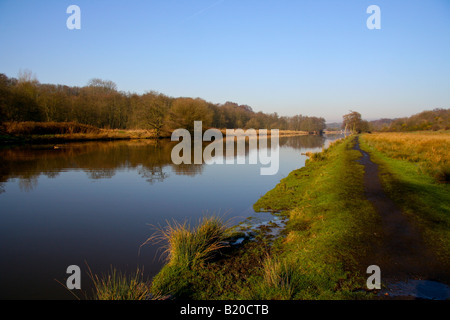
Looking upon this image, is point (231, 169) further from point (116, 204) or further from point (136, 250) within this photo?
point (136, 250)

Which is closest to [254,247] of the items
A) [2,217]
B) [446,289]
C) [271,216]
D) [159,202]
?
[271,216]

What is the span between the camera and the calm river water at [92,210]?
5.23 meters

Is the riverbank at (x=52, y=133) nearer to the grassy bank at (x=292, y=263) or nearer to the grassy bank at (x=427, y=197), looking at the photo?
the grassy bank at (x=292, y=263)

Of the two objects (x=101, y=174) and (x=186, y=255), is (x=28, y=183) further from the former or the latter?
(x=186, y=255)

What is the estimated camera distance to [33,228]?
7.26m

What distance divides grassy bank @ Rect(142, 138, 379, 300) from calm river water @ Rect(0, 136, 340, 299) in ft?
3.09

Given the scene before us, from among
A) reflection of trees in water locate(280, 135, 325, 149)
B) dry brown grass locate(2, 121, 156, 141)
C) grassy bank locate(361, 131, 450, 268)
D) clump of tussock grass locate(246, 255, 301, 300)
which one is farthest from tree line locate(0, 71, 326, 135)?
clump of tussock grass locate(246, 255, 301, 300)

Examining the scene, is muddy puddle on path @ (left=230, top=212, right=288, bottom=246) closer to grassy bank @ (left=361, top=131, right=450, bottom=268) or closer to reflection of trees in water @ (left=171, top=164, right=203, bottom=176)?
grassy bank @ (left=361, top=131, right=450, bottom=268)

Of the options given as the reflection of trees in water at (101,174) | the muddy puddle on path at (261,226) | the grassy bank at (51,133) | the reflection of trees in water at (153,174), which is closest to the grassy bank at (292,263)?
the muddy puddle on path at (261,226)

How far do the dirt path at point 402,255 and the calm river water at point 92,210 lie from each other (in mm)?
4048

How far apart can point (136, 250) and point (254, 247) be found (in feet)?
9.14

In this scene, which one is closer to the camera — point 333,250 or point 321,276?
point 321,276

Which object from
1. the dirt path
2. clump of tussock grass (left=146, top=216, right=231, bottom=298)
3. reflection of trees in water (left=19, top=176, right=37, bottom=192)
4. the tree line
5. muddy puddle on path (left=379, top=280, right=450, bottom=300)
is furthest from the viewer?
the tree line

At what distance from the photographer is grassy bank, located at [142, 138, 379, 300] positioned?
151 inches
